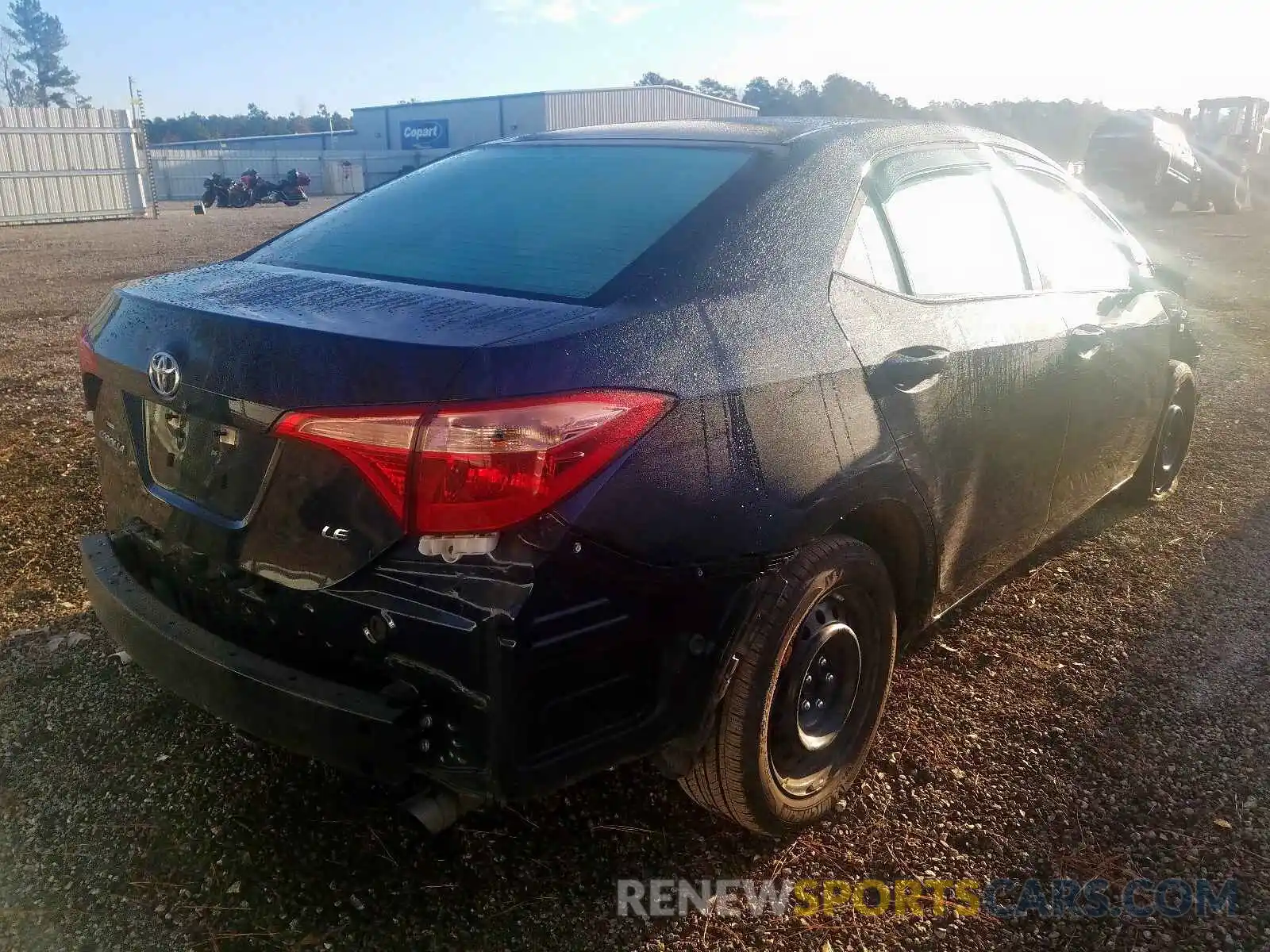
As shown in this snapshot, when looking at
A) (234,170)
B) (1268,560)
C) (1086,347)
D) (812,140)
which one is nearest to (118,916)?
(812,140)

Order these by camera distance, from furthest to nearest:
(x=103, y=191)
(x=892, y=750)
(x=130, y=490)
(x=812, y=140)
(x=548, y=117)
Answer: (x=548, y=117) → (x=103, y=191) → (x=892, y=750) → (x=812, y=140) → (x=130, y=490)

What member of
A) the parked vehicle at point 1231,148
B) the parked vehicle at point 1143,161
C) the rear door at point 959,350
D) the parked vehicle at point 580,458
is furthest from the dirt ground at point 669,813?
the parked vehicle at point 1231,148

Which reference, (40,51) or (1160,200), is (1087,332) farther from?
(40,51)

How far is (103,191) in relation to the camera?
2750 centimetres

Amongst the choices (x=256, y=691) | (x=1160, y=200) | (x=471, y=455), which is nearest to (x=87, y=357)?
(x=256, y=691)

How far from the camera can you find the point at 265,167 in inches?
1647

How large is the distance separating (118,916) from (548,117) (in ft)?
163

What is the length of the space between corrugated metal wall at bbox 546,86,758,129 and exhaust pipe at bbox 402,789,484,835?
157ft

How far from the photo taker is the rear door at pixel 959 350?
8.05ft

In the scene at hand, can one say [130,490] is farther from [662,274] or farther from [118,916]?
[662,274]

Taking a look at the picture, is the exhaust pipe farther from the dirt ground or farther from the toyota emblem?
the toyota emblem

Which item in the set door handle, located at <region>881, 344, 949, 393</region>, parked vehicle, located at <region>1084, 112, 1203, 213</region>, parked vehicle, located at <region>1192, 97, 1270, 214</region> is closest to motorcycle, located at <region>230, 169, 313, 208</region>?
parked vehicle, located at <region>1084, 112, 1203, 213</region>

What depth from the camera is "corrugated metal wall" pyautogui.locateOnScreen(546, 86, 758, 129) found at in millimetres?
48375

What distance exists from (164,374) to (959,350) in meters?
1.95
